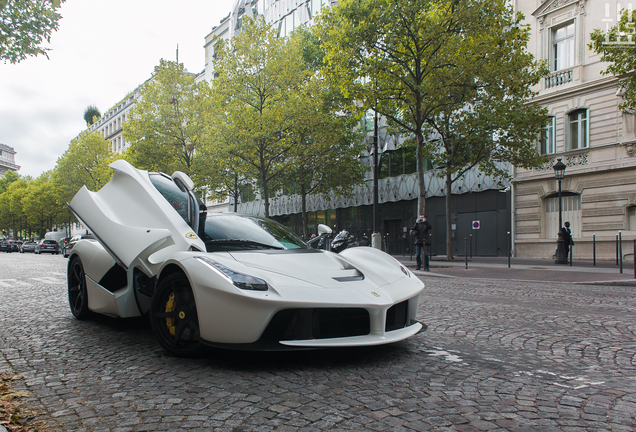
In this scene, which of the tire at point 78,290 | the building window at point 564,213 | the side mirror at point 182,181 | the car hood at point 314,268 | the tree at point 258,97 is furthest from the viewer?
the tree at point 258,97

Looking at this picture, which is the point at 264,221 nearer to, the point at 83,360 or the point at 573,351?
the point at 83,360

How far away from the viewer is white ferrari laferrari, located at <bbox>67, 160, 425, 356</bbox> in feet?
11.3

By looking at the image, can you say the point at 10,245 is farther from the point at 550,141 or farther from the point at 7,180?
the point at 7,180

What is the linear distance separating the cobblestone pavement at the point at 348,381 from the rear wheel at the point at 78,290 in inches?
13.0

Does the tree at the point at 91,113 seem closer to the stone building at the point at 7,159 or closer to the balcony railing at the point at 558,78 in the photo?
the stone building at the point at 7,159

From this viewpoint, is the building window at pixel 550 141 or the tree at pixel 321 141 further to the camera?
the tree at pixel 321 141

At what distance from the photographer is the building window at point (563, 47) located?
73.4 ft

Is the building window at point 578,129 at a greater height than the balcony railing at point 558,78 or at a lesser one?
lesser

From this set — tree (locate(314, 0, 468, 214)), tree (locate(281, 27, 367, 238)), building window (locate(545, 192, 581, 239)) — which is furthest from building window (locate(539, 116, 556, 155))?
tree (locate(281, 27, 367, 238))

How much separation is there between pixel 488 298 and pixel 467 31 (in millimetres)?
12285

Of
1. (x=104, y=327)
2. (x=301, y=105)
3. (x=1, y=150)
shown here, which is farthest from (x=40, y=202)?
(x=1, y=150)

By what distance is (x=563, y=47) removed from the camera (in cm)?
2270

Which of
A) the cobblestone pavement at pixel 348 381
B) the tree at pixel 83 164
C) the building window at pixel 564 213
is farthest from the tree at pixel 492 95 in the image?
the tree at pixel 83 164

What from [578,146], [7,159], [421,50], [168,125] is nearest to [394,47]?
[421,50]
